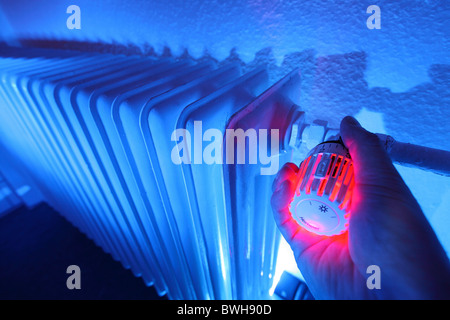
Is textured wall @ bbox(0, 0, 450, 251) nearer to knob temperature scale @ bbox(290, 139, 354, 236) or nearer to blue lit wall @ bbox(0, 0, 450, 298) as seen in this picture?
blue lit wall @ bbox(0, 0, 450, 298)

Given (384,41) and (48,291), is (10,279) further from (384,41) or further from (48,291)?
(384,41)

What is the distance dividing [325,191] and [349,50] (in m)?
0.33

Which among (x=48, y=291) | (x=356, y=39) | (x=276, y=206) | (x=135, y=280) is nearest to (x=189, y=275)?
(x=276, y=206)

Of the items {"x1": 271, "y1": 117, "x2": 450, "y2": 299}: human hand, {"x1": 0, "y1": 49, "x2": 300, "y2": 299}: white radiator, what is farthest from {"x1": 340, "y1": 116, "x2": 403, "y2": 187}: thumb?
{"x1": 0, "y1": 49, "x2": 300, "y2": 299}: white radiator

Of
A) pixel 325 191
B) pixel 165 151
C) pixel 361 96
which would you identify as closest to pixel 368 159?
pixel 325 191

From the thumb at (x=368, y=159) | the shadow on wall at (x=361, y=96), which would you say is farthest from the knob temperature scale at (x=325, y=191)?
the shadow on wall at (x=361, y=96)

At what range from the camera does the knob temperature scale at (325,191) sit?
32cm

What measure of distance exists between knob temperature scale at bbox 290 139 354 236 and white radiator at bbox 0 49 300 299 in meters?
0.11

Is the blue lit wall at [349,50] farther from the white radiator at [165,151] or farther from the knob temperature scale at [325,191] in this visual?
the knob temperature scale at [325,191]

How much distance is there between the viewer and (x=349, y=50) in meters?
0.47

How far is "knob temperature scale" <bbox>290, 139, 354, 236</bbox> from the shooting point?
0.32m

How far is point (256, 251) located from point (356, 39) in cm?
59

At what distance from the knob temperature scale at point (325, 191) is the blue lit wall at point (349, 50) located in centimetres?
22

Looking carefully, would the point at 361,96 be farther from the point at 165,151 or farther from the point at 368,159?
the point at 165,151
